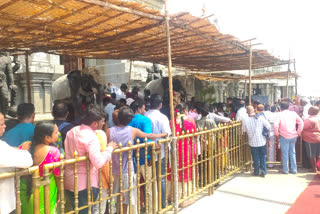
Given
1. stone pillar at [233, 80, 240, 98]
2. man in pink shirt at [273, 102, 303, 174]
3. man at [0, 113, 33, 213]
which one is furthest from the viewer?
stone pillar at [233, 80, 240, 98]

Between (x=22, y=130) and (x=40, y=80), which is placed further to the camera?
(x=40, y=80)

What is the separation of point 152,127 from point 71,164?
155cm

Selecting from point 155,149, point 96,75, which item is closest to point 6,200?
point 155,149

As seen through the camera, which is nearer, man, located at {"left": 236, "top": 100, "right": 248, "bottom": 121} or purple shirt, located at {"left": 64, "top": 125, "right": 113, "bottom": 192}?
purple shirt, located at {"left": 64, "top": 125, "right": 113, "bottom": 192}

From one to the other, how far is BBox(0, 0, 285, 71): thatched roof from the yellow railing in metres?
1.54

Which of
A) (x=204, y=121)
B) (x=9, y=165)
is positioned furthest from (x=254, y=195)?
(x=9, y=165)

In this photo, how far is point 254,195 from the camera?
434 centimetres

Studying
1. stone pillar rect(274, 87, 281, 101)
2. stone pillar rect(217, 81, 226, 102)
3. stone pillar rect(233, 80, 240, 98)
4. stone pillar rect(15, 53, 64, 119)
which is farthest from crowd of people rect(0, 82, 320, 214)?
stone pillar rect(274, 87, 281, 101)

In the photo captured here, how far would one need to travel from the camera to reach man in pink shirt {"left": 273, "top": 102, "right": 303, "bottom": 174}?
17.7 feet

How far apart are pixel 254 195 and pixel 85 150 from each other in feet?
9.99

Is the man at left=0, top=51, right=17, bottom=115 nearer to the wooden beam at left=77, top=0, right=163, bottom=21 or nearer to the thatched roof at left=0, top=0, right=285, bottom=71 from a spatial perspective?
the thatched roof at left=0, top=0, right=285, bottom=71

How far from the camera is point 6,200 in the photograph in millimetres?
1960

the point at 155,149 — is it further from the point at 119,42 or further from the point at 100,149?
the point at 119,42

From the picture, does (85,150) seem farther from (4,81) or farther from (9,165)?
(4,81)
